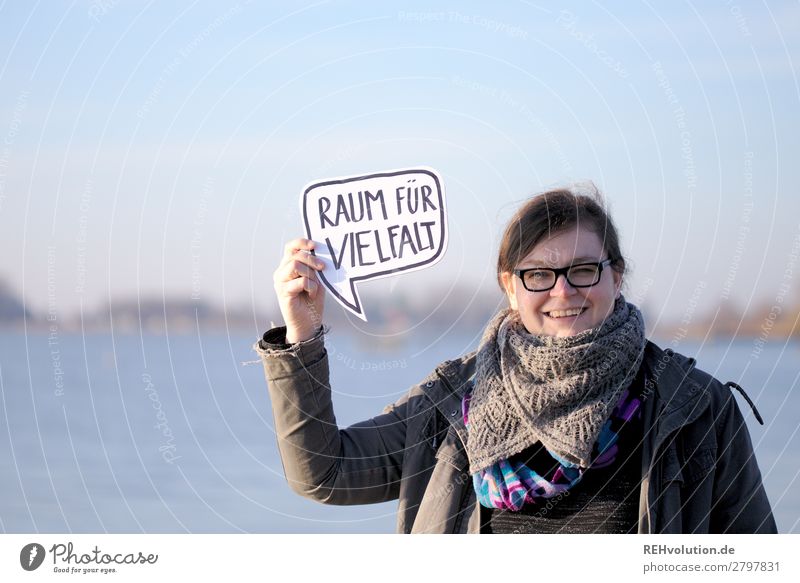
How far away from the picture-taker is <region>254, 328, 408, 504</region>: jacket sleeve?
124 inches

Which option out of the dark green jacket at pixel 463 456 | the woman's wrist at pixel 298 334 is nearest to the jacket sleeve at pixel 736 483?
the dark green jacket at pixel 463 456

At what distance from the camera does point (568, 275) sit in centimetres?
321

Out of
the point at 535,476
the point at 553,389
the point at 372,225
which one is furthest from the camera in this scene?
the point at 372,225

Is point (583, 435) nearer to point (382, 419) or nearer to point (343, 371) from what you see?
point (382, 419)

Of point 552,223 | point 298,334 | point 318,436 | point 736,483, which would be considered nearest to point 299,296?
point 298,334

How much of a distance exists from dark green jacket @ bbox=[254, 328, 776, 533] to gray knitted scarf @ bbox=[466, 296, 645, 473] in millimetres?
101

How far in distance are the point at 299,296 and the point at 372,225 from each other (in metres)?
0.50

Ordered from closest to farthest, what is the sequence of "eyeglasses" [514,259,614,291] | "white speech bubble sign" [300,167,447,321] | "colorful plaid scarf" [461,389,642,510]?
"colorful plaid scarf" [461,389,642,510] → "eyeglasses" [514,259,614,291] → "white speech bubble sign" [300,167,447,321]

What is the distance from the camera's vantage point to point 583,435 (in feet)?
10.2

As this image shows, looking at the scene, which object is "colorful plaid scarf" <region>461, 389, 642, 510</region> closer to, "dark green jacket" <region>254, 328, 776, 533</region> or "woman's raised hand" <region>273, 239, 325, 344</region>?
"dark green jacket" <region>254, 328, 776, 533</region>

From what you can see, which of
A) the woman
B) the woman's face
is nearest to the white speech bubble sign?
the woman

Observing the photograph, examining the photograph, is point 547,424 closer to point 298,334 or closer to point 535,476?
point 535,476

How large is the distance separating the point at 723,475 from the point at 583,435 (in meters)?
0.52

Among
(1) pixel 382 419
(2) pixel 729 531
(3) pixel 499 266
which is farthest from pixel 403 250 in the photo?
(2) pixel 729 531
